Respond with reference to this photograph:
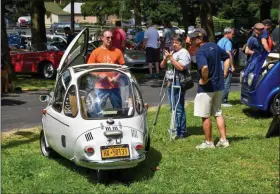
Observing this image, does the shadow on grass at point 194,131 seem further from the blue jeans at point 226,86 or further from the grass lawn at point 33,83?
the grass lawn at point 33,83

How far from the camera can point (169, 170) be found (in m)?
6.61

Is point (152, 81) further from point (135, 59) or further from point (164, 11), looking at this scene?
point (164, 11)

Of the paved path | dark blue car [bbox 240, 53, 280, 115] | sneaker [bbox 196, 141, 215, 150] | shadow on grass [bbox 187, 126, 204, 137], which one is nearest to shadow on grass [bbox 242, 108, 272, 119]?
dark blue car [bbox 240, 53, 280, 115]

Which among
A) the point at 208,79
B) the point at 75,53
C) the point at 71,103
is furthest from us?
the point at 75,53

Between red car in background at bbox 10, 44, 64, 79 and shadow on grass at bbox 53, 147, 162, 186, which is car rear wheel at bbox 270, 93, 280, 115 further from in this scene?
red car in background at bbox 10, 44, 64, 79

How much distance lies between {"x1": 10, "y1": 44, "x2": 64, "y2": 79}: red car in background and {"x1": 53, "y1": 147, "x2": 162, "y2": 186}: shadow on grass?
1154 centimetres

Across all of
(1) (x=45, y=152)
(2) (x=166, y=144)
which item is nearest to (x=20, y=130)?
(1) (x=45, y=152)

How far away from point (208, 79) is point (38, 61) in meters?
12.4

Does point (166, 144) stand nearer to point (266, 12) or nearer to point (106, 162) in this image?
point (106, 162)

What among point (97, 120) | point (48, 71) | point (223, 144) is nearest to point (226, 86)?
point (223, 144)

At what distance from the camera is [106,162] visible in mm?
5832

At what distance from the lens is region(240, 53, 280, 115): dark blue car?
9.91 metres

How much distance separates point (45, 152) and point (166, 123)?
306 centimetres

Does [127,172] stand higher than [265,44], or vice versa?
[265,44]
